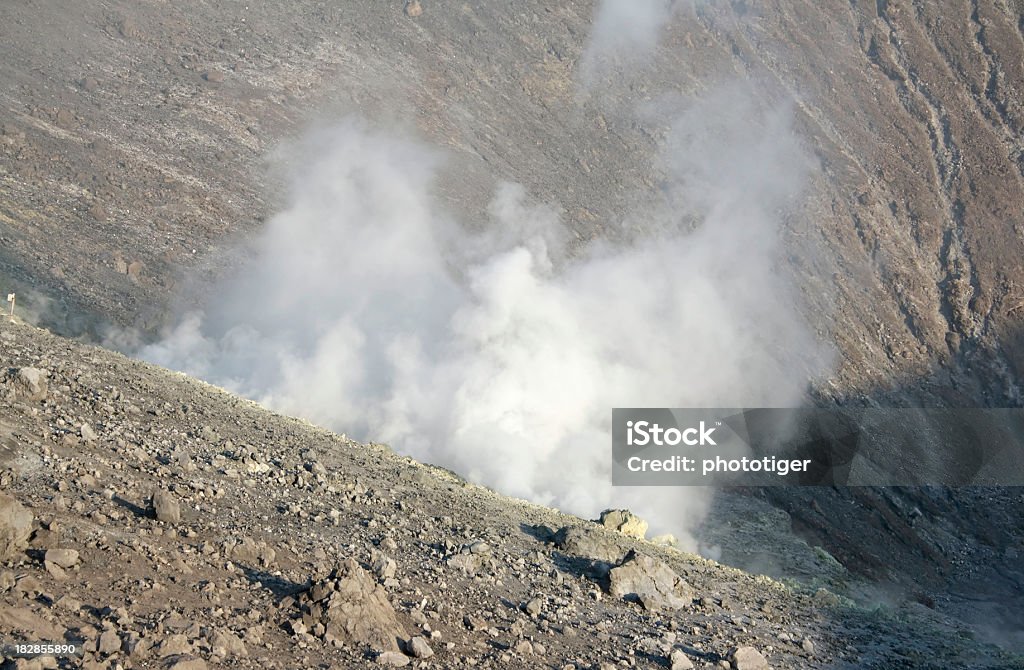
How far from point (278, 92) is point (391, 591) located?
3931 centimetres

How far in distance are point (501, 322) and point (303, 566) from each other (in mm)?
23380

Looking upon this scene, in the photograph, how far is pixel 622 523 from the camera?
71.9 ft

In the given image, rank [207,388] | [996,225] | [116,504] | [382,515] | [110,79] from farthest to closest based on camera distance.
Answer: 1. [996,225]
2. [110,79]
3. [207,388]
4. [382,515]
5. [116,504]

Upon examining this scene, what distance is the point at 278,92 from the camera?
48281mm

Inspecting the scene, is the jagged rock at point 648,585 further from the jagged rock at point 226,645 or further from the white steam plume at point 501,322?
the white steam plume at point 501,322

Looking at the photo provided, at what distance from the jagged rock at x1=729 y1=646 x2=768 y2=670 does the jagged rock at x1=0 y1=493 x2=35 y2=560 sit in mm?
8047

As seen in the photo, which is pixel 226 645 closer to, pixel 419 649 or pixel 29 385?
pixel 419 649

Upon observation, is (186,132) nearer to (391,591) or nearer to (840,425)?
(840,425)

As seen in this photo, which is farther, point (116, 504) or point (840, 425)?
point (840, 425)

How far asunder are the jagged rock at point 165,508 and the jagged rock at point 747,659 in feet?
22.2

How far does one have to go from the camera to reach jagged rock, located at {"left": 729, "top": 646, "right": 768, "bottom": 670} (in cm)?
1320

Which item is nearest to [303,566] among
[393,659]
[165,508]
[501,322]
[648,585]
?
[165,508]

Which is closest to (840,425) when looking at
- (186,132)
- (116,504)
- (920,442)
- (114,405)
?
(920,442)

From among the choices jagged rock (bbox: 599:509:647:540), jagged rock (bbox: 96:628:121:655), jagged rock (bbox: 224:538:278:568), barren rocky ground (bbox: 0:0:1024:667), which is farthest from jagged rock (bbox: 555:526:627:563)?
jagged rock (bbox: 96:628:121:655)
